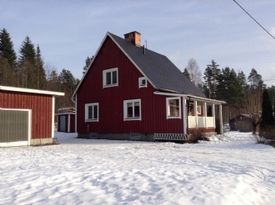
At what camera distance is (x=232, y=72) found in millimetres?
66062

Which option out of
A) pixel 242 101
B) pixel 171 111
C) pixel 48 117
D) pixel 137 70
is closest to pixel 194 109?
pixel 171 111

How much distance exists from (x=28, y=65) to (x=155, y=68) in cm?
3633

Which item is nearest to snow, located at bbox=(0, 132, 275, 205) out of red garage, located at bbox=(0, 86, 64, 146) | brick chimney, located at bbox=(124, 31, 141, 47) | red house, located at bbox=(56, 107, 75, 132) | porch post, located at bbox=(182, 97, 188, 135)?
red garage, located at bbox=(0, 86, 64, 146)

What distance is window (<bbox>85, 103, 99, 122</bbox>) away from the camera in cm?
2687

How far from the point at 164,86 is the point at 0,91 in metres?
11.0

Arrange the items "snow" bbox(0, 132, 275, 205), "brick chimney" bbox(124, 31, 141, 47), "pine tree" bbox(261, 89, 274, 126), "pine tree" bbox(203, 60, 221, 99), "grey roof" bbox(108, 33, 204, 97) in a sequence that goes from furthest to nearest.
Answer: "pine tree" bbox(203, 60, 221, 99) → "brick chimney" bbox(124, 31, 141, 47) → "grey roof" bbox(108, 33, 204, 97) → "pine tree" bbox(261, 89, 274, 126) → "snow" bbox(0, 132, 275, 205)

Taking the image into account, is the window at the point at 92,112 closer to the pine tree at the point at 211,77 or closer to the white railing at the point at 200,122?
the white railing at the point at 200,122

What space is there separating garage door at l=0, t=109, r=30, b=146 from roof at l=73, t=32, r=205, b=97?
8748mm

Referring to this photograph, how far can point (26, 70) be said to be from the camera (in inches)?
2228

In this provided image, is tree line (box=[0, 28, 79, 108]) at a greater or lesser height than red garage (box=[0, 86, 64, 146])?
greater

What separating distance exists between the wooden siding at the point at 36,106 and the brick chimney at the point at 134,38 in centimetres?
1095

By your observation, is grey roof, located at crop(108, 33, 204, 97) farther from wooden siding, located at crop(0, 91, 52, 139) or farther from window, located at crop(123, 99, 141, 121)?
wooden siding, located at crop(0, 91, 52, 139)

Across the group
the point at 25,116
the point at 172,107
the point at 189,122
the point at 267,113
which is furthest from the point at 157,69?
the point at 25,116

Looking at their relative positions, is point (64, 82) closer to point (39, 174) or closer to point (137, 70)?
point (137, 70)
